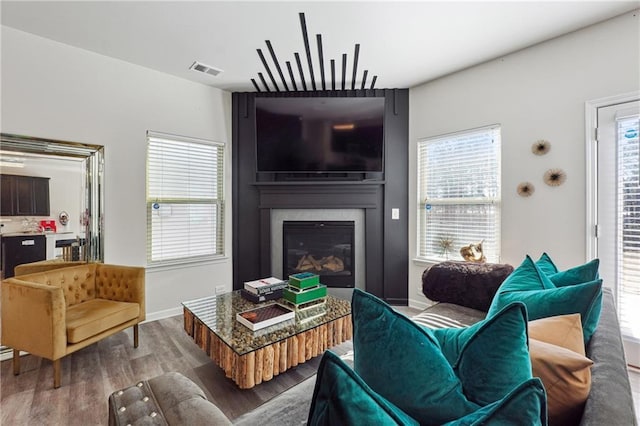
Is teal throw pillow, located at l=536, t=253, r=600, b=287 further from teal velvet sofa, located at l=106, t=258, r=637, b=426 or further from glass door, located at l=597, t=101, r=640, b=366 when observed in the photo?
glass door, located at l=597, t=101, r=640, b=366

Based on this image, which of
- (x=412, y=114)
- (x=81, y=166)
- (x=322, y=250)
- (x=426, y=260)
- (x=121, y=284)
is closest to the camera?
(x=121, y=284)

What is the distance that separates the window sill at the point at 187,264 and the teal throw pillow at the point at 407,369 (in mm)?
3086

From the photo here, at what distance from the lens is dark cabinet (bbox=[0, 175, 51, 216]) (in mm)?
2301

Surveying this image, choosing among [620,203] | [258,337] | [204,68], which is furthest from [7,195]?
[620,203]

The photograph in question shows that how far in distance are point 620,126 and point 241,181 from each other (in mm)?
3664

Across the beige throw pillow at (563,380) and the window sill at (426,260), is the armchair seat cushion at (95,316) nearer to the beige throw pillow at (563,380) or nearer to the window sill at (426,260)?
the beige throw pillow at (563,380)

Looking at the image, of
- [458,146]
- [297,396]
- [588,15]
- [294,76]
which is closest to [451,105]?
[458,146]

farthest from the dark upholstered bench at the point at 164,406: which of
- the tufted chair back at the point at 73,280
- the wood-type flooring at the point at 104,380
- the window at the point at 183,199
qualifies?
the window at the point at 183,199

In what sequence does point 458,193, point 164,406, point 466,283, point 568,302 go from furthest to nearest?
point 458,193
point 466,283
point 568,302
point 164,406

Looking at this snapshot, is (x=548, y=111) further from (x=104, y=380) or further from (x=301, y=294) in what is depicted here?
(x=104, y=380)

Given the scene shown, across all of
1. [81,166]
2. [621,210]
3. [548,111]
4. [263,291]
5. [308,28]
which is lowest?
[263,291]

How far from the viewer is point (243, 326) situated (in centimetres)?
194

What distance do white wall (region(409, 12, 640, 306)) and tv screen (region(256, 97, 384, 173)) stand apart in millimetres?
934

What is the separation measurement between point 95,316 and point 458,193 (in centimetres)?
353
